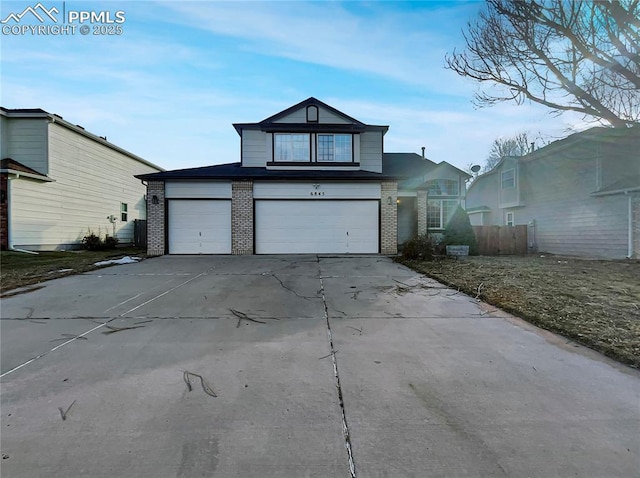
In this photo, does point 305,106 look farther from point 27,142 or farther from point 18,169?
point 27,142

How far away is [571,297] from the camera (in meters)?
5.41

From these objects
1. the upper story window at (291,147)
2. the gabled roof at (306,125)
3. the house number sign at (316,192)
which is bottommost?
the house number sign at (316,192)

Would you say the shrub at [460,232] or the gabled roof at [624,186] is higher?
the gabled roof at [624,186]

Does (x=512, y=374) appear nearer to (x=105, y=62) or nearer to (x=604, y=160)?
(x=105, y=62)

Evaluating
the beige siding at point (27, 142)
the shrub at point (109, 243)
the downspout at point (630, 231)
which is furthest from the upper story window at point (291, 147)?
the downspout at point (630, 231)

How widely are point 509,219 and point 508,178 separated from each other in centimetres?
250

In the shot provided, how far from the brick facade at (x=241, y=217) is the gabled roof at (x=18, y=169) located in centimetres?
774

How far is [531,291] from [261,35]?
930 cm

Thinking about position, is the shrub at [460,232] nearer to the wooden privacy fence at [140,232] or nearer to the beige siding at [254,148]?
Answer: the beige siding at [254,148]

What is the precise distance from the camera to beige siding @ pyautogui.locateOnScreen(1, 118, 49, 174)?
12820 millimetres

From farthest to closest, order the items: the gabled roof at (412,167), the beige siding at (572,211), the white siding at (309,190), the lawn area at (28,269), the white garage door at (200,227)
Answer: the gabled roof at (412,167) → the white siding at (309,190) → the white garage door at (200,227) → the beige siding at (572,211) → the lawn area at (28,269)

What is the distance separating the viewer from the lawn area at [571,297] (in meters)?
3.57

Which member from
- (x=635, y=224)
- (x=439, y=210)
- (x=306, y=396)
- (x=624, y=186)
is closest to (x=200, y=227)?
(x=306, y=396)

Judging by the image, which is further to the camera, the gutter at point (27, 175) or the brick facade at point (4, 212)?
the brick facade at point (4, 212)
